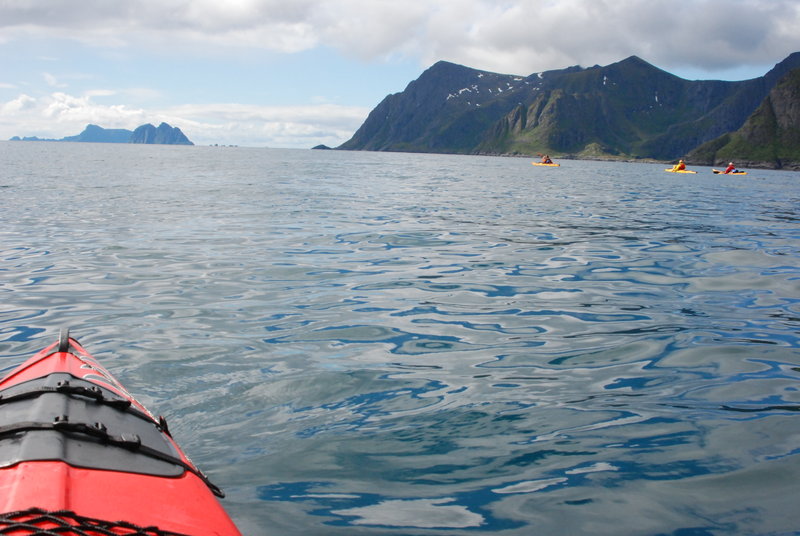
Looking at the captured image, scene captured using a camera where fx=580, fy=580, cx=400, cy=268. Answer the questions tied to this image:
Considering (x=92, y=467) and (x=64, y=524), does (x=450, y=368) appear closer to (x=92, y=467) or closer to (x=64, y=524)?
(x=92, y=467)

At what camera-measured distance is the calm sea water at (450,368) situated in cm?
442

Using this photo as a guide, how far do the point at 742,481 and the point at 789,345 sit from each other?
4.17 metres

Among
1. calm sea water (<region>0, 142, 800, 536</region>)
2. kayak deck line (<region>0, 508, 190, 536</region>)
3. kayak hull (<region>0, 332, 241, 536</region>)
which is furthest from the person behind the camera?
calm sea water (<region>0, 142, 800, 536</region>)

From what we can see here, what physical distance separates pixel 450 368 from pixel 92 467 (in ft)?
14.9

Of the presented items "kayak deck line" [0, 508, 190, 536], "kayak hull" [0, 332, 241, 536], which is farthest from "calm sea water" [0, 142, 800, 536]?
"kayak deck line" [0, 508, 190, 536]

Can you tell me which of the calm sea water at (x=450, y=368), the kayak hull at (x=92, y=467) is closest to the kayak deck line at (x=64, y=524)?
the kayak hull at (x=92, y=467)

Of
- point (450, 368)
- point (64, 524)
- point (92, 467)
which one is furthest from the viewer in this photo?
point (450, 368)

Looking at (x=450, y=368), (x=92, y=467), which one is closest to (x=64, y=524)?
(x=92, y=467)

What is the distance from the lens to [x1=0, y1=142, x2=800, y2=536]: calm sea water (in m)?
4.42

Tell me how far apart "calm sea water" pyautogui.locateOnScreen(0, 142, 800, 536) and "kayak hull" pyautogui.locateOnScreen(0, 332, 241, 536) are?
2.93 feet

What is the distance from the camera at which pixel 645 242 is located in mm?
16891

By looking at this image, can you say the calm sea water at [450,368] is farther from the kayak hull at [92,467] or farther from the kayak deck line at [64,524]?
the kayak deck line at [64,524]

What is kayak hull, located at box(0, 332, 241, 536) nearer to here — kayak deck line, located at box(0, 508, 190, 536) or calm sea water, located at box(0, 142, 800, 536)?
kayak deck line, located at box(0, 508, 190, 536)

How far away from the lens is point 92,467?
325 centimetres
